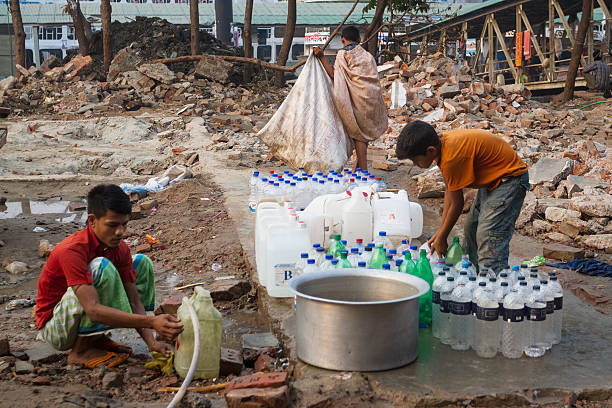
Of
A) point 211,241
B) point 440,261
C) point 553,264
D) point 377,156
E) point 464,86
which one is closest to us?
point 440,261

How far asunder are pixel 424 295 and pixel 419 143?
2.87 feet

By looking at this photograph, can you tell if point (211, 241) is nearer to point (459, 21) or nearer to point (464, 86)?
point (464, 86)

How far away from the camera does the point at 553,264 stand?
524 cm

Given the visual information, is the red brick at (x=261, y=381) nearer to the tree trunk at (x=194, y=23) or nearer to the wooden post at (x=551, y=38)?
the wooden post at (x=551, y=38)

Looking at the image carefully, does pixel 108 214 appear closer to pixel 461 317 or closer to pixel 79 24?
pixel 461 317

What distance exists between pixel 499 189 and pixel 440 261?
710 mm

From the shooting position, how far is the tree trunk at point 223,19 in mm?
27281

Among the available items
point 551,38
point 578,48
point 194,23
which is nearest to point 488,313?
point 578,48

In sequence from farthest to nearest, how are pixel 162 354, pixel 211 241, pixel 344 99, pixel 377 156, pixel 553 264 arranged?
1. pixel 377 156
2. pixel 344 99
3. pixel 211 241
4. pixel 553 264
5. pixel 162 354

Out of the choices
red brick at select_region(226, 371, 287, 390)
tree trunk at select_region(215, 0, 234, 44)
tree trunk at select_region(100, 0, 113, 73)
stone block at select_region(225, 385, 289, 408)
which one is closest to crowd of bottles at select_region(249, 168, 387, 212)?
red brick at select_region(226, 371, 287, 390)

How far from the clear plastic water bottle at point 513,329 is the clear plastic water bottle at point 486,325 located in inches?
1.7

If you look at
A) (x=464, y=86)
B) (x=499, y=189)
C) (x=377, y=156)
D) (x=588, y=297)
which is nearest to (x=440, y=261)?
(x=499, y=189)

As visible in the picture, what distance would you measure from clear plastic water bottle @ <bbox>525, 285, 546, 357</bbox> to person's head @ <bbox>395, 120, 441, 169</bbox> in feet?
3.23

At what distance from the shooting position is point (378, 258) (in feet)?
12.3
